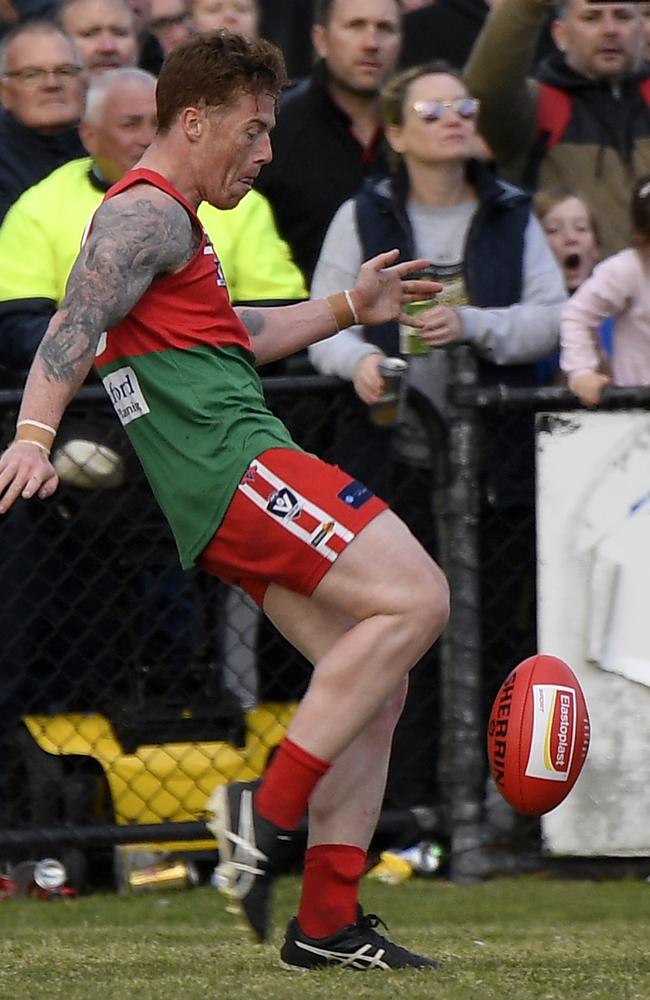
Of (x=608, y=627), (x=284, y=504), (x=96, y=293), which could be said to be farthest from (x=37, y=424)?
(x=608, y=627)

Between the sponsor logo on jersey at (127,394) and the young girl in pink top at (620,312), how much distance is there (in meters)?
2.16

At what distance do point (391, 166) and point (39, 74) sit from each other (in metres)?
1.35

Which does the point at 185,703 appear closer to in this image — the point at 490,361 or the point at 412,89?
the point at 490,361

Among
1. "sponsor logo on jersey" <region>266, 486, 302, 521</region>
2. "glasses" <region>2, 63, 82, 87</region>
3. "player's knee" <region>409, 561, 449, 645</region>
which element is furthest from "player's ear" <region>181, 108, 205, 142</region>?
"glasses" <region>2, 63, 82, 87</region>

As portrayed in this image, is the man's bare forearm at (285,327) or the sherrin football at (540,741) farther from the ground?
the man's bare forearm at (285,327)

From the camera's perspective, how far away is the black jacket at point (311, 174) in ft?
22.5

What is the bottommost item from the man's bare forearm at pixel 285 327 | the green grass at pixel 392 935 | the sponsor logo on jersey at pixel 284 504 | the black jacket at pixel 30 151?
the green grass at pixel 392 935

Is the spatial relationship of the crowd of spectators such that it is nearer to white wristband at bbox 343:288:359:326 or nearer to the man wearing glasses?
the man wearing glasses

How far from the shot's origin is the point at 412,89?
6.36 metres

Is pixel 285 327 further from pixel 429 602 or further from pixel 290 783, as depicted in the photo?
pixel 290 783

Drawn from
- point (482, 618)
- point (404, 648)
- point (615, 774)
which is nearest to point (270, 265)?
point (482, 618)

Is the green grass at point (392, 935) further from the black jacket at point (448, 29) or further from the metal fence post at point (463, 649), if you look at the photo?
the black jacket at point (448, 29)

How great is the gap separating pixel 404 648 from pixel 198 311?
883mm

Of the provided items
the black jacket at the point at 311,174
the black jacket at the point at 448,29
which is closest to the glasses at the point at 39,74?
the black jacket at the point at 311,174
